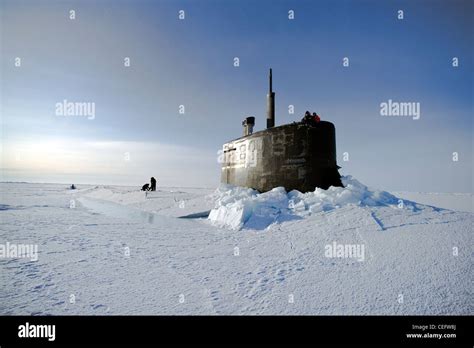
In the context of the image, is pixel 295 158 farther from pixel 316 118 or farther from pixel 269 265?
pixel 269 265

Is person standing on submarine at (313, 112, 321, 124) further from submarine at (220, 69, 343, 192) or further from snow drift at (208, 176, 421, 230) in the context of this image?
snow drift at (208, 176, 421, 230)

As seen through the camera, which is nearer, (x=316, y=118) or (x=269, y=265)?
(x=269, y=265)

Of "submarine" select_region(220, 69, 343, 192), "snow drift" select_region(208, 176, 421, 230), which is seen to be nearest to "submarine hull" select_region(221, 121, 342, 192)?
"submarine" select_region(220, 69, 343, 192)
